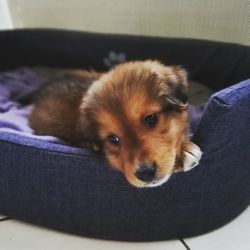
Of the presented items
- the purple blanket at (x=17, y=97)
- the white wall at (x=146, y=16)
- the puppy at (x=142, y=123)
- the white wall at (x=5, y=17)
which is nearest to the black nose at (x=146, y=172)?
the puppy at (x=142, y=123)

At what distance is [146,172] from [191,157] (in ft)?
0.60

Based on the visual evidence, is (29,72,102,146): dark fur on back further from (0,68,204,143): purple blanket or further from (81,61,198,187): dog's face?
(81,61,198,187): dog's face

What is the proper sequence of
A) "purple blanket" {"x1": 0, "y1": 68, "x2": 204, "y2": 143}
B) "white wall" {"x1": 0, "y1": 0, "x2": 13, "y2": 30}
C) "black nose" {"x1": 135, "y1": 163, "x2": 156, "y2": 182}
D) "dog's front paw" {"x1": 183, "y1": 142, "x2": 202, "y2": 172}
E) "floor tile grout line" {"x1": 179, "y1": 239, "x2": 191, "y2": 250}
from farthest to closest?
"white wall" {"x1": 0, "y1": 0, "x2": 13, "y2": 30} → "purple blanket" {"x1": 0, "y1": 68, "x2": 204, "y2": 143} → "floor tile grout line" {"x1": 179, "y1": 239, "x2": 191, "y2": 250} → "dog's front paw" {"x1": 183, "y1": 142, "x2": 202, "y2": 172} → "black nose" {"x1": 135, "y1": 163, "x2": 156, "y2": 182}

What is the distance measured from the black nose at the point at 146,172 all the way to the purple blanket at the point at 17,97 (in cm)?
57

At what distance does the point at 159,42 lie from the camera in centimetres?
228

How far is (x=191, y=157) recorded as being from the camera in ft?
4.26

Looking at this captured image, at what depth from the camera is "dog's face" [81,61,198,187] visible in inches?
48.2

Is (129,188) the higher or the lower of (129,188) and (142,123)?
the lower

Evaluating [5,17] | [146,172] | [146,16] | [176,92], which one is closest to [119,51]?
[146,16]

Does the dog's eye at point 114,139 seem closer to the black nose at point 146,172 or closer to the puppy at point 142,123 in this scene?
the puppy at point 142,123

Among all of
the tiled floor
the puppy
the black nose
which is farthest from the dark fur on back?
the black nose

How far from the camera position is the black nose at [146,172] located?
1192 mm

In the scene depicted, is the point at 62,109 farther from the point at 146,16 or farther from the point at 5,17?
the point at 5,17

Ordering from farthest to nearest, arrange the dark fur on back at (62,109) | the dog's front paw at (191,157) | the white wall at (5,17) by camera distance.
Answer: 1. the white wall at (5,17)
2. the dark fur on back at (62,109)
3. the dog's front paw at (191,157)
